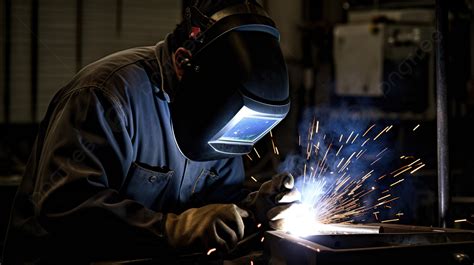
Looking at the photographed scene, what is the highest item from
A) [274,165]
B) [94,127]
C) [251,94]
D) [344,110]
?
[251,94]

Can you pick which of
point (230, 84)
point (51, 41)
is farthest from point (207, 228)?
point (51, 41)

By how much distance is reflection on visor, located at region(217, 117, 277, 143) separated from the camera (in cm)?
192

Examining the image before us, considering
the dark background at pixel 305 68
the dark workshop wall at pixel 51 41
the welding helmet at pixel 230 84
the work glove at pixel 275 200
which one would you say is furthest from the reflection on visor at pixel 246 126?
the dark workshop wall at pixel 51 41

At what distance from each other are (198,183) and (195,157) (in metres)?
0.44

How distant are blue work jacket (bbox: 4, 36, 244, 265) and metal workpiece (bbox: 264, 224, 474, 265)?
0.42 m

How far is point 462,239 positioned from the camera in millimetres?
1825

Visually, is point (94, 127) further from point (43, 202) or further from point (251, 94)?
point (251, 94)

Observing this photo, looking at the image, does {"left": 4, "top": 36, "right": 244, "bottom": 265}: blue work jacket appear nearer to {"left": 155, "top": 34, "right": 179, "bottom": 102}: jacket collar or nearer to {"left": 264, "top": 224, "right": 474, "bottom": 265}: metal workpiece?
{"left": 155, "top": 34, "right": 179, "bottom": 102}: jacket collar

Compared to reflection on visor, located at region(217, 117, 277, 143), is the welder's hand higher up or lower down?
lower down

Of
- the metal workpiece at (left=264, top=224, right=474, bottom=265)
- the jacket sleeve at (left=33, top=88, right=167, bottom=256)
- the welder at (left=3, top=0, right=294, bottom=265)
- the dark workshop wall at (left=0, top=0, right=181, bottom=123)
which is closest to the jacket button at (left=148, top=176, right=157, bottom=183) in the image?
the welder at (left=3, top=0, right=294, bottom=265)

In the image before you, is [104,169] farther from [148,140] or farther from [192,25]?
[192,25]

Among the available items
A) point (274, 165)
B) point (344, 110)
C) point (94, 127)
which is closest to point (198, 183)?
point (94, 127)

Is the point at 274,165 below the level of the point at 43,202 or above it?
below

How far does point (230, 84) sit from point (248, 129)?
0.64 feet
